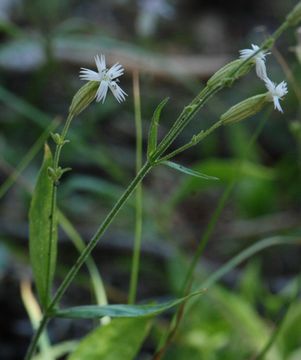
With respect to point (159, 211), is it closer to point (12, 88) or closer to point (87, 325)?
point (87, 325)

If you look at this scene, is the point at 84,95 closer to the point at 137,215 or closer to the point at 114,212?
the point at 114,212

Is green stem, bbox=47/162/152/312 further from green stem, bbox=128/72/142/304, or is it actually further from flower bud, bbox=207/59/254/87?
green stem, bbox=128/72/142/304

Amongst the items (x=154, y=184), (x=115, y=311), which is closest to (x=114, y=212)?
(x=115, y=311)

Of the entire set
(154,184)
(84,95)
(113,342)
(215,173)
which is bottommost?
(113,342)

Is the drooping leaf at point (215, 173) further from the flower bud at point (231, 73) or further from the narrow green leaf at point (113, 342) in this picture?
the flower bud at point (231, 73)

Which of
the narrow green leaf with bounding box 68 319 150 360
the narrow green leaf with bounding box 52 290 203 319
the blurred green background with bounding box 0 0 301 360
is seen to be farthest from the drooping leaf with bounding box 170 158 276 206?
the narrow green leaf with bounding box 52 290 203 319
